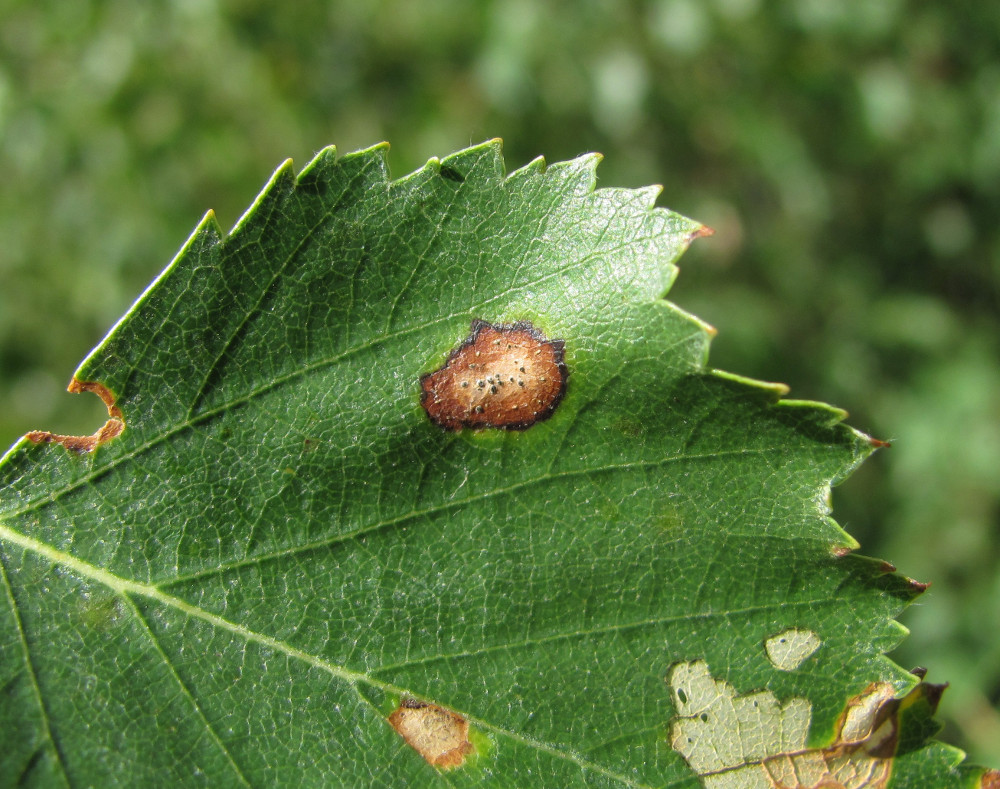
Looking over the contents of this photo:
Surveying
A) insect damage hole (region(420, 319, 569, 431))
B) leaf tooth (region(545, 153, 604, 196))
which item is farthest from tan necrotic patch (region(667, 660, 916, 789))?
leaf tooth (region(545, 153, 604, 196))

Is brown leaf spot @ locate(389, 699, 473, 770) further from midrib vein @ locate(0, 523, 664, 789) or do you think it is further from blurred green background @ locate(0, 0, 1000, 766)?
blurred green background @ locate(0, 0, 1000, 766)

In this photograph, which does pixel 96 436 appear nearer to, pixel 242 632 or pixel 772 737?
pixel 242 632

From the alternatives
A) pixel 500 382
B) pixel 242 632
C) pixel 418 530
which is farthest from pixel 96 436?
pixel 500 382

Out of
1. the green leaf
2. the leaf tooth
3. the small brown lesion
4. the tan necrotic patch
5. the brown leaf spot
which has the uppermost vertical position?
the leaf tooth

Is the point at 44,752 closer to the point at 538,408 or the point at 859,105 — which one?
the point at 538,408

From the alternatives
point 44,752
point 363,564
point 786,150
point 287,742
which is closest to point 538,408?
point 363,564

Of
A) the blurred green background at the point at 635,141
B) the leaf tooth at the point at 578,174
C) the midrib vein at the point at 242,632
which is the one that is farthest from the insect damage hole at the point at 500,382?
the blurred green background at the point at 635,141

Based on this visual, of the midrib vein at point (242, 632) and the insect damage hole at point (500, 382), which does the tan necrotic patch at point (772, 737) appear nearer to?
the midrib vein at point (242, 632)
